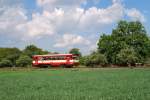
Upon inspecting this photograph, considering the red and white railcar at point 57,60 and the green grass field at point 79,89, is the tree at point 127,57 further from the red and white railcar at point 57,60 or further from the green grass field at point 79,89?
the green grass field at point 79,89

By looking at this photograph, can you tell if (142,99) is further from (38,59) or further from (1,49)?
(1,49)

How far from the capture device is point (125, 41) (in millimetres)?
83750

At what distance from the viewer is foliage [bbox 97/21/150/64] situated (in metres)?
82.1

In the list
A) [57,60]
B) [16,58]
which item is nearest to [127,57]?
[57,60]

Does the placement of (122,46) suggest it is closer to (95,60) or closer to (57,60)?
(95,60)

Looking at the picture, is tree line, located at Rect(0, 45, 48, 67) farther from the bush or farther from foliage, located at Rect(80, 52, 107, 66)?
foliage, located at Rect(80, 52, 107, 66)

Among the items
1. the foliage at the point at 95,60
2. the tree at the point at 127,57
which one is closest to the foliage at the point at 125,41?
the tree at the point at 127,57

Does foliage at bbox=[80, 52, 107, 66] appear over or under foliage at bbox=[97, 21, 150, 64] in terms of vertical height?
under

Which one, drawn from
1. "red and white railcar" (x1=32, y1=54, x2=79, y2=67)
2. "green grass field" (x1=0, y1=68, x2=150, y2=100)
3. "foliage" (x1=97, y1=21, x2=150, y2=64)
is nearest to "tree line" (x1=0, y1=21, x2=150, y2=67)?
"foliage" (x1=97, y1=21, x2=150, y2=64)

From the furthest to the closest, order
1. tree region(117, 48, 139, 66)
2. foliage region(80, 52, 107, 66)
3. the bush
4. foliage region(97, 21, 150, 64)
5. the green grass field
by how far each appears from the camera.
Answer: the bush < foliage region(97, 21, 150, 64) < foliage region(80, 52, 107, 66) < tree region(117, 48, 139, 66) < the green grass field

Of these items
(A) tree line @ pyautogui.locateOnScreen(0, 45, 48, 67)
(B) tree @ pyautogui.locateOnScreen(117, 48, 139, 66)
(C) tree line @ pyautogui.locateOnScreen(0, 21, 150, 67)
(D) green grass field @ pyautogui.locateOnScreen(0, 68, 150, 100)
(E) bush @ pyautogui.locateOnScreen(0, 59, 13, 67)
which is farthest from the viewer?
(E) bush @ pyautogui.locateOnScreen(0, 59, 13, 67)

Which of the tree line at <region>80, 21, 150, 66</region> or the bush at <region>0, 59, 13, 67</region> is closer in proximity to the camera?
the tree line at <region>80, 21, 150, 66</region>

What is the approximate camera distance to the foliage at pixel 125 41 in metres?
82.1

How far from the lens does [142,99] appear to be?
14055 millimetres
